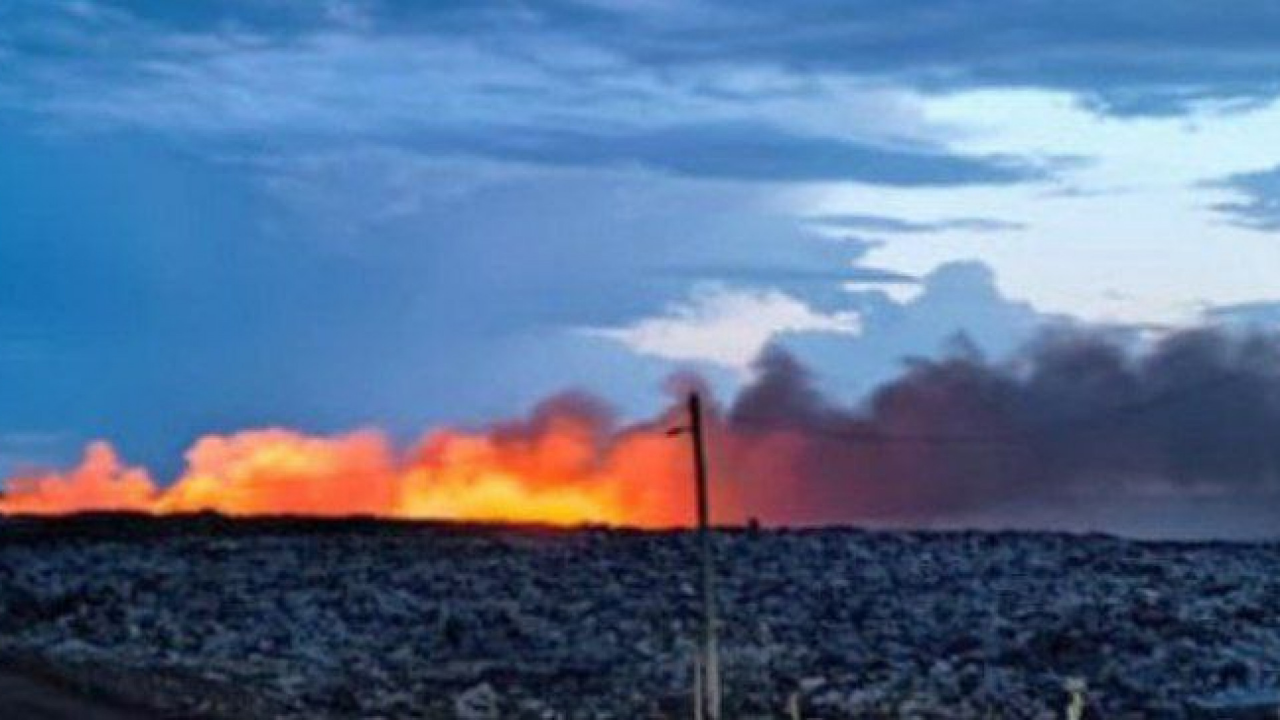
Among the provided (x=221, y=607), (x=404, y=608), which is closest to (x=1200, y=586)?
(x=404, y=608)

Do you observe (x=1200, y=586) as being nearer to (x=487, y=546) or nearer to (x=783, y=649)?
(x=783, y=649)

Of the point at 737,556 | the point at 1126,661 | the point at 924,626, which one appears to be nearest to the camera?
the point at 1126,661

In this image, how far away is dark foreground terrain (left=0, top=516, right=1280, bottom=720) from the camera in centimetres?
4919

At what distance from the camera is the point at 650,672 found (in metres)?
52.3

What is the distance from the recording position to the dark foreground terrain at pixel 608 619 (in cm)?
4919

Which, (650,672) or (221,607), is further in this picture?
(221,607)

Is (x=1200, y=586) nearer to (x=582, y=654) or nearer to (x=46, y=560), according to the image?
(x=582, y=654)

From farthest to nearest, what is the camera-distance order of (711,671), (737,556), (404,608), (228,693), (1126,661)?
(737,556) → (404,608) → (1126,661) → (228,693) → (711,671)

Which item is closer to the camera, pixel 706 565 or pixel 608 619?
pixel 706 565

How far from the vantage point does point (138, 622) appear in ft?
191

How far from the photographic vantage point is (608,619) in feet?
188

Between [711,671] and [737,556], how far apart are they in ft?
66.9

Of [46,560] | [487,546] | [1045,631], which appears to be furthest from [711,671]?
[46,560]

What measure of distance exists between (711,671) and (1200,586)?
18.4 meters
